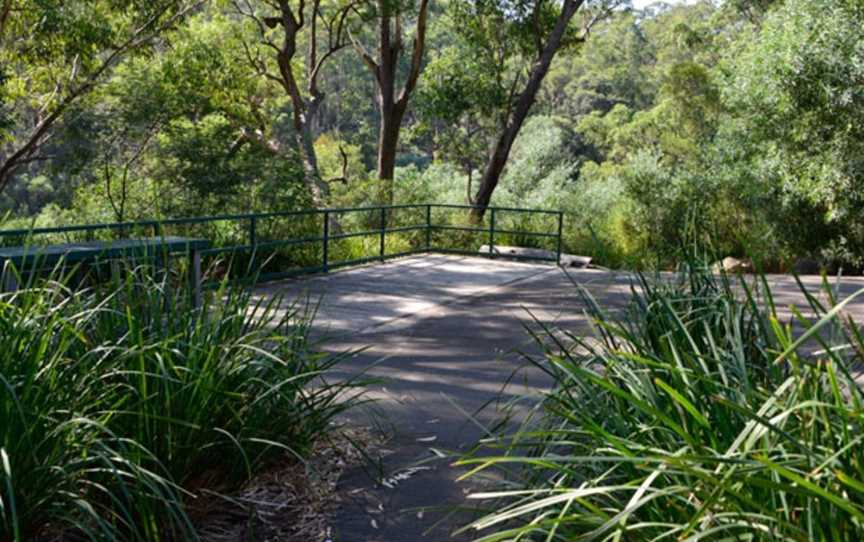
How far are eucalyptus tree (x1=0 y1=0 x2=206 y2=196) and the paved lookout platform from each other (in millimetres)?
6235

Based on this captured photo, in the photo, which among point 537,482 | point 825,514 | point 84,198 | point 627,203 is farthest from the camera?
point 627,203

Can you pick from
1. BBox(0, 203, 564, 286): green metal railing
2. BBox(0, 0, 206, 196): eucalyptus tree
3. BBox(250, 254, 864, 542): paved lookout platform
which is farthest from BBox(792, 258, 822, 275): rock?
BBox(0, 0, 206, 196): eucalyptus tree

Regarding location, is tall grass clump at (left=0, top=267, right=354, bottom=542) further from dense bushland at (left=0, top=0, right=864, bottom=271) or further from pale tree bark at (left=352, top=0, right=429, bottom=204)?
pale tree bark at (left=352, top=0, right=429, bottom=204)

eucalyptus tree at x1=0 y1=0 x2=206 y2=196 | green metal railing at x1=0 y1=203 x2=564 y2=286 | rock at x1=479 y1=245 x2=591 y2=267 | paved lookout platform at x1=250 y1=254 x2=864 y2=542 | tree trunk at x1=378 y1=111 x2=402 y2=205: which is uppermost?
eucalyptus tree at x1=0 y1=0 x2=206 y2=196

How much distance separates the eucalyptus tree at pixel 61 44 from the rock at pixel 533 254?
281 inches

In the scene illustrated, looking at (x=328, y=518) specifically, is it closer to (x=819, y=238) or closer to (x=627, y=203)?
(x=819, y=238)

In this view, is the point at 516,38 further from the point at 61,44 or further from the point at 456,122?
the point at 61,44

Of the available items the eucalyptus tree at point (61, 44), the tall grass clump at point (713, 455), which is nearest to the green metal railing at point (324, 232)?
the eucalyptus tree at point (61, 44)

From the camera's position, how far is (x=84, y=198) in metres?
18.4

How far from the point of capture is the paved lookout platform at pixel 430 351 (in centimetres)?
418

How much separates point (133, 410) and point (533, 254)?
44.6ft

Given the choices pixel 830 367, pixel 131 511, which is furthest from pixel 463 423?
pixel 830 367

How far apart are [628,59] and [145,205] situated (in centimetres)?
4982

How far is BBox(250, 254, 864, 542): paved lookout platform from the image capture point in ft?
13.7
